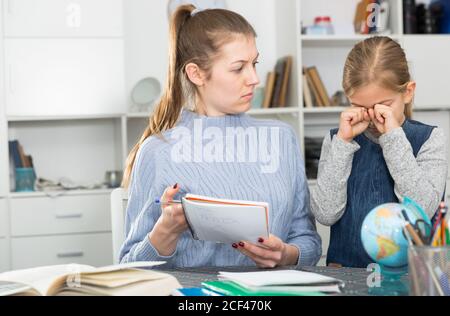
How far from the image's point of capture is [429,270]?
104cm

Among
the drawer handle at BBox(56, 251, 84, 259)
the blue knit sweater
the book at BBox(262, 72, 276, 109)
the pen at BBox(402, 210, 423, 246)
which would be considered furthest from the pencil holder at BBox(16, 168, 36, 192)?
the pen at BBox(402, 210, 423, 246)

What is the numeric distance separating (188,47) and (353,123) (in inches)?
18.2

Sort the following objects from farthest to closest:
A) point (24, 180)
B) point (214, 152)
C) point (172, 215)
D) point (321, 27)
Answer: point (321, 27), point (24, 180), point (214, 152), point (172, 215)

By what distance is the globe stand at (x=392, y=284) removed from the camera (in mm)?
1185

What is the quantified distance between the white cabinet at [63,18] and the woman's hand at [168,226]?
2.31 meters

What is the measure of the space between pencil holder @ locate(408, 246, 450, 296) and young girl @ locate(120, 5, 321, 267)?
62 centimetres

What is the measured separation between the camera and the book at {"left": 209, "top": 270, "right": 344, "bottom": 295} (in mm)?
1096

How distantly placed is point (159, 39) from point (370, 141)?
239cm

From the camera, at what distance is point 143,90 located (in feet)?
12.8

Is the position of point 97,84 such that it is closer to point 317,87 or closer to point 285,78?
point 285,78

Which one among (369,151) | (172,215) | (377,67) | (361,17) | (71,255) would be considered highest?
(361,17)

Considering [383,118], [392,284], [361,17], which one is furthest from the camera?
[361,17]

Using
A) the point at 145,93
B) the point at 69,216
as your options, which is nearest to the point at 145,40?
the point at 145,93

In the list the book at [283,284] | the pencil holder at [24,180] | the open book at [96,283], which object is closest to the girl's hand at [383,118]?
the book at [283,284]
